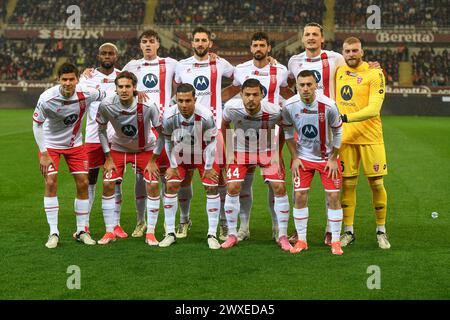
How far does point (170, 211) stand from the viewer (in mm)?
8016

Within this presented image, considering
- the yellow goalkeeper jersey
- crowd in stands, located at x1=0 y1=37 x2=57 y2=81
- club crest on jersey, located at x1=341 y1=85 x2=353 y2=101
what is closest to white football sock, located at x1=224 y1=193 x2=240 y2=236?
the yellow goalkeeper jersey

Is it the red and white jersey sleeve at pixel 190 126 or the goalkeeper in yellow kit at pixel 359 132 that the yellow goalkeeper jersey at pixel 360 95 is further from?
the red and white jersey sleeve at pixel 190 126

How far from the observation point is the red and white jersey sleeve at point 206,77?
8523mm

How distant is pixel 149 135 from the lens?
837cm

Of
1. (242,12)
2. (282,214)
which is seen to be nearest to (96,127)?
(282,214)

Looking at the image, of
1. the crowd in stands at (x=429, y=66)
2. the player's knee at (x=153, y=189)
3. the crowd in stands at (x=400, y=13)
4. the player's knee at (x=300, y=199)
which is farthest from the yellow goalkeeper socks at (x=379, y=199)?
the crowd in stands at (x=400, y=13)

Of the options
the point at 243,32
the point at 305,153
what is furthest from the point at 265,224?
the point at 243,32

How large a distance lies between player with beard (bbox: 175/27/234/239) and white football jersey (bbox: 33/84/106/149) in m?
1.09

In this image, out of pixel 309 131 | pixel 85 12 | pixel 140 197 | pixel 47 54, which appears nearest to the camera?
pixel 309 131

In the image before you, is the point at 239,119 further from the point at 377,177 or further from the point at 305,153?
the point at 377,177

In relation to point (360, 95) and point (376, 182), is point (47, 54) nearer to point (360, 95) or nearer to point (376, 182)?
point (360, 95)

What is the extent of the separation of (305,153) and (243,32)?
31452 millimetres

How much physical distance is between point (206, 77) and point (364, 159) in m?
2.04
